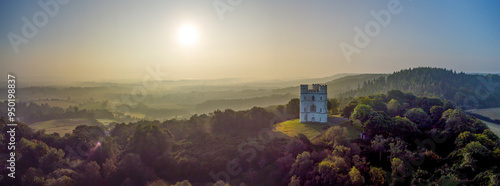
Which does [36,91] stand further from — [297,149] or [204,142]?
Answer: [297,149]

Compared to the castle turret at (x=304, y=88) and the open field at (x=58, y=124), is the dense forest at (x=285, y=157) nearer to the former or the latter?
the castle turret at (x=304, y=88)

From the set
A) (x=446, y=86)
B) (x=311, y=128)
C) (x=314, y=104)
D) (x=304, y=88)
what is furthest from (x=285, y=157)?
(x=446, y=86)

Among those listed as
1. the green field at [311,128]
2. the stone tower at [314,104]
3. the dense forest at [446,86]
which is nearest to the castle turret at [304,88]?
the stone tower at [314,104]

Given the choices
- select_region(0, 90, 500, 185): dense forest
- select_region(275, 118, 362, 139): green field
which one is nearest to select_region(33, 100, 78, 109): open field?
select_region(0, 90, 500, 185): dense forest

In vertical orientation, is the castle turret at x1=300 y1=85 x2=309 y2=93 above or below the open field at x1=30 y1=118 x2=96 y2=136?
above

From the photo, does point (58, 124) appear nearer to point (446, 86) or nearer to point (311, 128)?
point (311, 128)

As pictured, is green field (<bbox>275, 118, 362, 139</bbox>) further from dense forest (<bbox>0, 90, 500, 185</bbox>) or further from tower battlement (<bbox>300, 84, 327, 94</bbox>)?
tower battlement (<bbox>300, 84, 327, 94</bbox>)

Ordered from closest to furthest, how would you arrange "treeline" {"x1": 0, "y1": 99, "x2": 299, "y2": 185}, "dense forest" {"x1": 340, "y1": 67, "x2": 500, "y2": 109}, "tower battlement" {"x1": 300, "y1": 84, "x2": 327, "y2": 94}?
"treeline" {"x1": 0, "y1": 99, "x2": 299, "y2": 185}, "tower battlement" {"x1": 300, "y1": 84, "x2": 327, "y2": 94}, "dense forest" {"x1": 340, "y1": 67, "x2": 500, "y2": 109}
